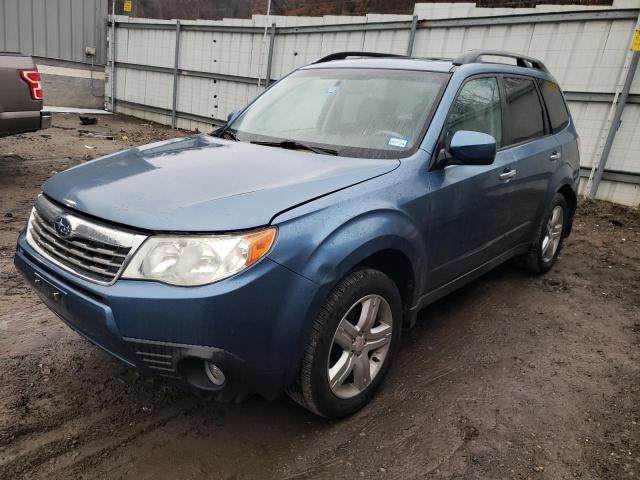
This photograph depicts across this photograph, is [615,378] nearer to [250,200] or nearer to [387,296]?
[387,296]

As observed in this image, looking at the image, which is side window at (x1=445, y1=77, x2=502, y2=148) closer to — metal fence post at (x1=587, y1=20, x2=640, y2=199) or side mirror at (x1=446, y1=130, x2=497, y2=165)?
side mirror at (x1=446, y1=130, x2=497, y2=165)

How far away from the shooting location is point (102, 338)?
1986 mm

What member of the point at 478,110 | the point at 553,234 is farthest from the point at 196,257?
the point at 553,234

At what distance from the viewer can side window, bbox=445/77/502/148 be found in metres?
2.86

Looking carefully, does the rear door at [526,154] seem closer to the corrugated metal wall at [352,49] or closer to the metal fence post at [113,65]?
the corrugated metal wall at [352,49]

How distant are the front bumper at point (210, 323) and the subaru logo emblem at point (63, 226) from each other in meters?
0.20

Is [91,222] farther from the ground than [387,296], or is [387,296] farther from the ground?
[91,222]

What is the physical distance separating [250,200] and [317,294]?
46cm

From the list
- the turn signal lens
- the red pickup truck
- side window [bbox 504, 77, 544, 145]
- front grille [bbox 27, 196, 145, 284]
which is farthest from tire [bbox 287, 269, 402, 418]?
the red pickup truck

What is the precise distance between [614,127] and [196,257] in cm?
694

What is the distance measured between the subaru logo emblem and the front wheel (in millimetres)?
3469

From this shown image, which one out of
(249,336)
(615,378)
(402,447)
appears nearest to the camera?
(249,336)

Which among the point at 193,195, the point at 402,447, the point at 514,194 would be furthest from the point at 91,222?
the point at 514,194

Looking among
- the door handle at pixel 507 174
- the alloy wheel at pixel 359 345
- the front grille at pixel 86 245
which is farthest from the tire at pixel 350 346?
the door handle at pixel 507 174
